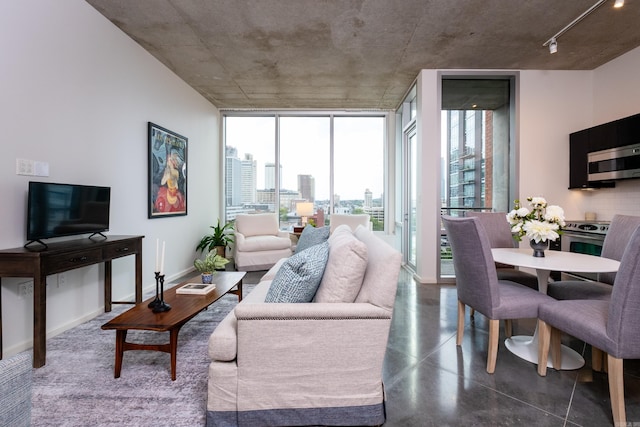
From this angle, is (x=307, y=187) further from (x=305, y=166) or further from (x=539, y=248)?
(x=539, y=248)

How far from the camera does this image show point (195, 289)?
244cm

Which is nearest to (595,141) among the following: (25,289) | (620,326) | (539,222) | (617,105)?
(617,105)

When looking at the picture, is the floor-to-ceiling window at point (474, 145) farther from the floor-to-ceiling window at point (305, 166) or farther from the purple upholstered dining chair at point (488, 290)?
the purple upholstered dining chair at point (488, 290)

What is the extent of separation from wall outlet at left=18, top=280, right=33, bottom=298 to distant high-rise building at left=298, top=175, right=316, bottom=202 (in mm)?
4345

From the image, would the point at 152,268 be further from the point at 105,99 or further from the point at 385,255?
the point at 385,255

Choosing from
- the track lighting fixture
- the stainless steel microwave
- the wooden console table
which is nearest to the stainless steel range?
the stainless steel microwave

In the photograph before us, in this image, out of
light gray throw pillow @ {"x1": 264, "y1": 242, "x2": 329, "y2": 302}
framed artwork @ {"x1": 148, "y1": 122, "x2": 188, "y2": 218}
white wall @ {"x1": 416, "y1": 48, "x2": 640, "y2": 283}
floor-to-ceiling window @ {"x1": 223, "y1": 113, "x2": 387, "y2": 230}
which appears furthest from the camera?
floor-to-ceiling window @ {"x1": 223, "y1": 113, "x2": 387, "y2": 230}

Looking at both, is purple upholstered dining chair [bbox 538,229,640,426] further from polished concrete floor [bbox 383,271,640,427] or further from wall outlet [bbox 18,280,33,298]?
wall outlet [bbox 18,280,33,298]

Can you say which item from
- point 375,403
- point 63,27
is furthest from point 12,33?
point 375,403

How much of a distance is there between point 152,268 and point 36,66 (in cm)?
232

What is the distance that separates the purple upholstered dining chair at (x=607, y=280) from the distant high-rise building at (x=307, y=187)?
4279 millimetres

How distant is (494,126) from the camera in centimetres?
423

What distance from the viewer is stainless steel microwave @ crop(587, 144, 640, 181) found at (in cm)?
318

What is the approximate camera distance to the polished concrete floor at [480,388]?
60.9 inches
